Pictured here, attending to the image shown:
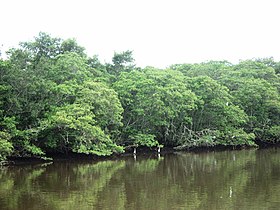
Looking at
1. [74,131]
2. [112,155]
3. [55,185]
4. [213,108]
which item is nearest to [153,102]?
[112,155]

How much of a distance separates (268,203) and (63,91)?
1692 cm

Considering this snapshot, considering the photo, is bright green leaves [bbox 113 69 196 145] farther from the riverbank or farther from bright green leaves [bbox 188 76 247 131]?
bright green leaves [bbox 188 76 247 131]

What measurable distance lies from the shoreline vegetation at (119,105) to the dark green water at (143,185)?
218cm

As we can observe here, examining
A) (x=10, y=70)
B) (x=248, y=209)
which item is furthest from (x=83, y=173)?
(x=248, y=209)

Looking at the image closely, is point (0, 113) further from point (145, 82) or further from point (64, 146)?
point (145, 82)

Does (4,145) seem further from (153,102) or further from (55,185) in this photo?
(153,102)

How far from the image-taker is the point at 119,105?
90.0 feet

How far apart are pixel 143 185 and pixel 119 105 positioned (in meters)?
11.5

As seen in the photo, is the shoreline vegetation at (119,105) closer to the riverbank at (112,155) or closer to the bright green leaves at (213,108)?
the bright green leaves at (213,108)

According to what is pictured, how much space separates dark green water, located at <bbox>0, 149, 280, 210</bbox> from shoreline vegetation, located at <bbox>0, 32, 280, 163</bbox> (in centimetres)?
218

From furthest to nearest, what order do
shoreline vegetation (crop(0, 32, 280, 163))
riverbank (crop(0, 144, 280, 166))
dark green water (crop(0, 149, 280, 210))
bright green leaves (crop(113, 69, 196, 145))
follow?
bright green leaves (crop(113, 69, 196, 145)) → riverbank (crop(0, 144, 280, 166)) → shoreline vegetation (crop(0, 32, 280, 163)) → dark green water (crop(0, 149, 280, 210))

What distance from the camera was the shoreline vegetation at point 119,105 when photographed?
2356 cm

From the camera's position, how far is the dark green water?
42.7ft

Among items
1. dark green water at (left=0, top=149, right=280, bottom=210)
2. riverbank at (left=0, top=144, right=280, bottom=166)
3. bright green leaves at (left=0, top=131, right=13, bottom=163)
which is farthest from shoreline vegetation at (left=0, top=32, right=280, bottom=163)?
dark green water at (left=0, top=149, right=280, bottom=210)
